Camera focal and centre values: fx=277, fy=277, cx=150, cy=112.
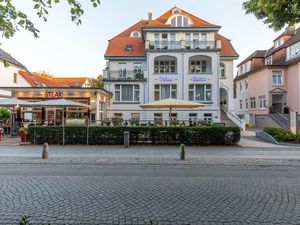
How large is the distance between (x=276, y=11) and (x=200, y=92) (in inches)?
1066

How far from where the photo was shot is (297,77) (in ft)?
114

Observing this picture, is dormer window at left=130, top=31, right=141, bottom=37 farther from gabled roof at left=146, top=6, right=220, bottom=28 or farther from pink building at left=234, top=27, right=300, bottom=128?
pink building at left=234, top=27, right=300, bottom=128

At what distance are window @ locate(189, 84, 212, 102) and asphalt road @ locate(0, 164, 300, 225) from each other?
23520 millimetres

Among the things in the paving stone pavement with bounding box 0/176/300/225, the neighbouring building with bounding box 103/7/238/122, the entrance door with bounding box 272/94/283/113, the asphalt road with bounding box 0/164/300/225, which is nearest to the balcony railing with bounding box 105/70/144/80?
the neighbouring building with bounding box 103/7/238/122

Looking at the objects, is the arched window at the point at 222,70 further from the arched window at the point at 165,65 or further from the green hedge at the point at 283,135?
the green hedge at the point at 283,135

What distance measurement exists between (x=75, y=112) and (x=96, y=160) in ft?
58.5

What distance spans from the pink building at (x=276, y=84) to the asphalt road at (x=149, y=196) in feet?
86.5

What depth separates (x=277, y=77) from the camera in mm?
37938

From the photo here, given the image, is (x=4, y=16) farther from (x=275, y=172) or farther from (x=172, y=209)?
(x=275, y=172)

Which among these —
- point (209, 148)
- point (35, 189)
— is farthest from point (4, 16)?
point (209, 148)

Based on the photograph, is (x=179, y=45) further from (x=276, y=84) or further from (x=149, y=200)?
(x=149, y=200)

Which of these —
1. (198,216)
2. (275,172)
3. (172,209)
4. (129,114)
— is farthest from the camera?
(129,114)

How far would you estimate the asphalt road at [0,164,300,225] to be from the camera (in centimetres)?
512

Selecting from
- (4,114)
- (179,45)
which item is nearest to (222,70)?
(179,45)
